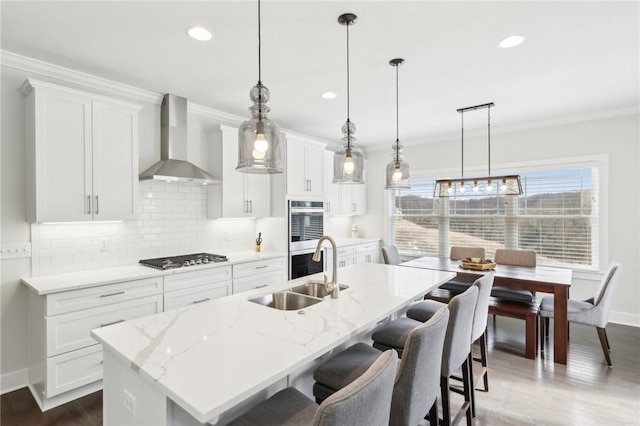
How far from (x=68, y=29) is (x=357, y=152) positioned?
7.36ft

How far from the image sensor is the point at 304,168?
4.83m

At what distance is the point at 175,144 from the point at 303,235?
201cm

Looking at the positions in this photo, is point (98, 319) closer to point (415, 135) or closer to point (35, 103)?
point (35, 103)

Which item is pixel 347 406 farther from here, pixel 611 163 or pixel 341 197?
pixel 611 163

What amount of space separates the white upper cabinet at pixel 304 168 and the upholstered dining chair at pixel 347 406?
3.35 m

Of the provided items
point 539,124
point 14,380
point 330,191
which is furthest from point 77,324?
point 539,124

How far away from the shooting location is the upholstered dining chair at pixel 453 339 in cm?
182

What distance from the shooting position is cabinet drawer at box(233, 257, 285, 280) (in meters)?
3.71

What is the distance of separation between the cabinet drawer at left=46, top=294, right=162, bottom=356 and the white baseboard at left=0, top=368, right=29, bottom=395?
2.26 ft

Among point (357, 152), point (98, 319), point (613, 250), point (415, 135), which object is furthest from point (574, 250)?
point (98, 319)

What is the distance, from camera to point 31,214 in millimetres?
2721

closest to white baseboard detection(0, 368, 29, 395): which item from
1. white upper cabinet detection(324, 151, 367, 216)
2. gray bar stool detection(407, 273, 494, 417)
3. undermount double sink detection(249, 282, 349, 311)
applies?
undermount double sink detection(249, 282, 349, 311)

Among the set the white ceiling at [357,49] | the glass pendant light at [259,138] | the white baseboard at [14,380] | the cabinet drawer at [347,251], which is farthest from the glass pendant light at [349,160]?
the white baseboard at [14,380]

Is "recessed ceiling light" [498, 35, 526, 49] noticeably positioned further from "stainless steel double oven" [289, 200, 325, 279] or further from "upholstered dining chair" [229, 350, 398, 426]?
"stainless steel double oven" [289, 200, 325, 279]
